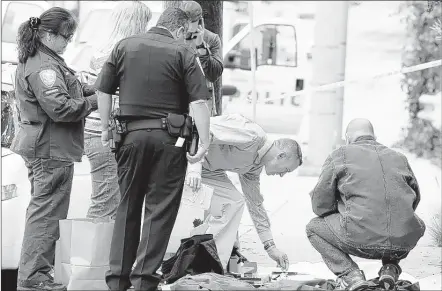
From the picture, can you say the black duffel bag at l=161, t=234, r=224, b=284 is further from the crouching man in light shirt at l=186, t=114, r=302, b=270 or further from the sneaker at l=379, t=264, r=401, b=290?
the sneaker at l=379, t=264, r=401, b=290

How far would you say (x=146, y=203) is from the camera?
6266 millimetres

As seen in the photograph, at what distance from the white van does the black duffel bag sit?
9.32 metres

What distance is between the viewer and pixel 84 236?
6.47 metres

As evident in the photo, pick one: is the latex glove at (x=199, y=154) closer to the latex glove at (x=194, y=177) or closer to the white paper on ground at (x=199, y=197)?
the latex glove at (x=194, y=177)

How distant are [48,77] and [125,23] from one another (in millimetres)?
681

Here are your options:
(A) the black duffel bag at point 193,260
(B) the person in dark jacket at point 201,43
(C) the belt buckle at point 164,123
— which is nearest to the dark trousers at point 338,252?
(A) the black duffel bag at point 193,260

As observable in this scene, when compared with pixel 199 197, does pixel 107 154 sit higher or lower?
higher

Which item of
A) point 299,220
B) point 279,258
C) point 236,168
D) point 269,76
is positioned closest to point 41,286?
point 236,168

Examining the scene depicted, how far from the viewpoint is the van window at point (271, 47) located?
17.2m

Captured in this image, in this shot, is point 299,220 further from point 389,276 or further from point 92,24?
point 92,24

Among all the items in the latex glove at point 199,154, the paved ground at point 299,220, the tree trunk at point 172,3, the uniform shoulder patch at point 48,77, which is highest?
the tree trunk at point 172,3

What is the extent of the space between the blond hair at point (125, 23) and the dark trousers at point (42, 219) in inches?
32.8

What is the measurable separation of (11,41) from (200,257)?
23.1 feet

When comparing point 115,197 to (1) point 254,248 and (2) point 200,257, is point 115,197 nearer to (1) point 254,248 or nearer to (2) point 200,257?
(2) point 200,257
